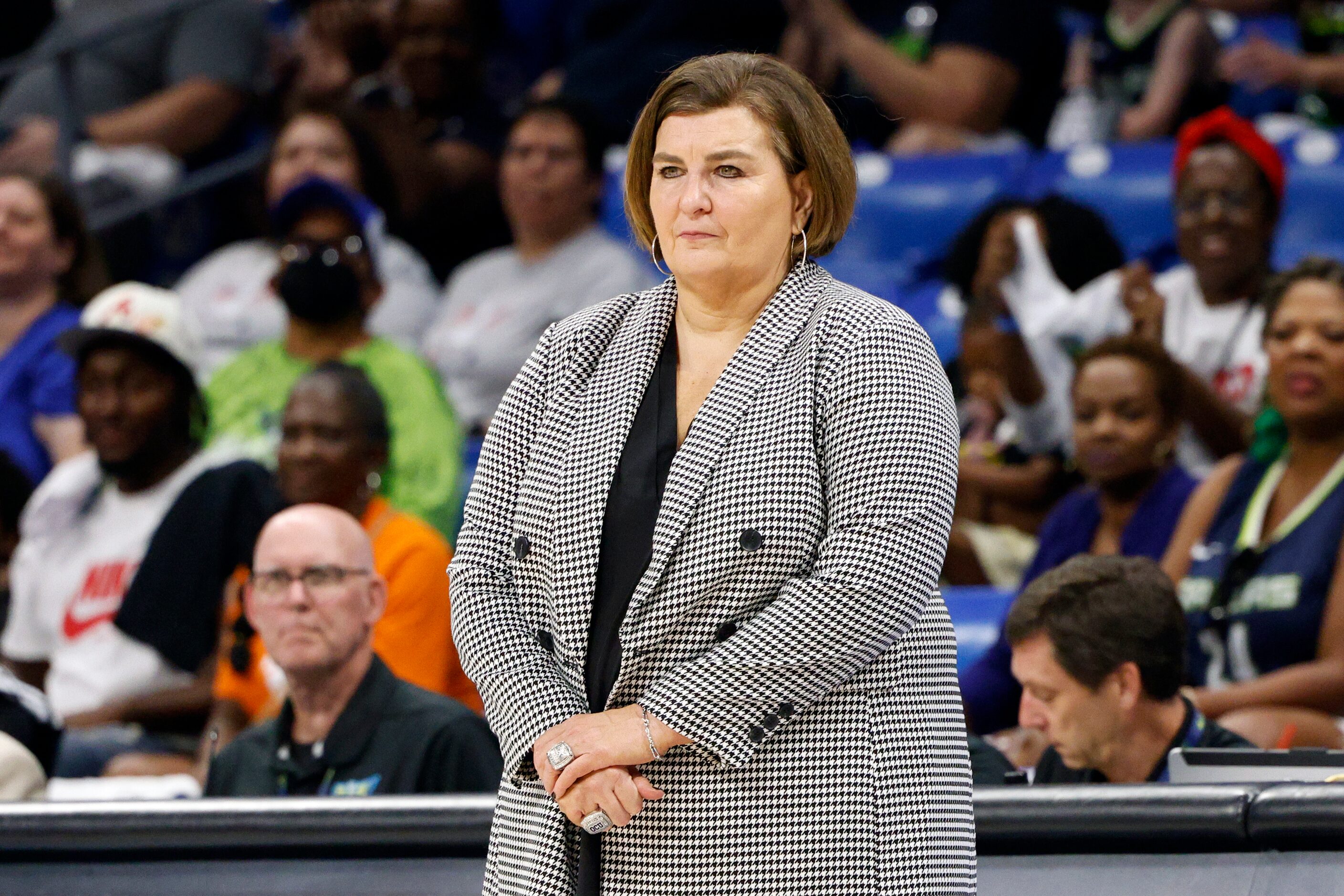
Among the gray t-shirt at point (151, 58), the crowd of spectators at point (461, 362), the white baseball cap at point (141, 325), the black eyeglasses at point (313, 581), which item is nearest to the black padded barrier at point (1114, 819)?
the crowd of spectators at point (461, 362)

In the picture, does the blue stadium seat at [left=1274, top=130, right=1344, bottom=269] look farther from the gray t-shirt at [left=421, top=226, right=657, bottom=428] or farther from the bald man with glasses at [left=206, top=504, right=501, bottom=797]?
the bald man with glasses at [left=206, top=504, right=501, bottom=797]

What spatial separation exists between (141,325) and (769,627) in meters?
3.04

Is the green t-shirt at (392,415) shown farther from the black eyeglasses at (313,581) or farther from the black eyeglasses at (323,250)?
the black eyeglasses at (313,581)

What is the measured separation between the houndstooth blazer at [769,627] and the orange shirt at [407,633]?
5.74 ft

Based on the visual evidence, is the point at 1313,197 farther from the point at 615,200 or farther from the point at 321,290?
the point at 321,290

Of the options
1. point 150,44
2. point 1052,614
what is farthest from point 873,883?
point 150,44

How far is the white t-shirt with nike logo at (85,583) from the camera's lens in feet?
13.1

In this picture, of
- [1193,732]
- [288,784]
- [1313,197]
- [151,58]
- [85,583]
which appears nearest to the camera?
[1193,732]

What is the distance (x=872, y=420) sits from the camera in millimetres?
1735

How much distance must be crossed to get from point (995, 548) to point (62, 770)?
6.94 feet

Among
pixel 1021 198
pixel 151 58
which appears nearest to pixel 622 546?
pixel 1021 198

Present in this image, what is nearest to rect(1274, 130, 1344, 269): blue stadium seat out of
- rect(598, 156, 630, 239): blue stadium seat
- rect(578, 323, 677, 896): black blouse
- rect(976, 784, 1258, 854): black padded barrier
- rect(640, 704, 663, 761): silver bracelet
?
rect(598, 156, 630, 239): blue stadium seat

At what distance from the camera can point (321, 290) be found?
15.2 feet

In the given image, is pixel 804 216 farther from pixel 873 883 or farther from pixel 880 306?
pixel 873 883
